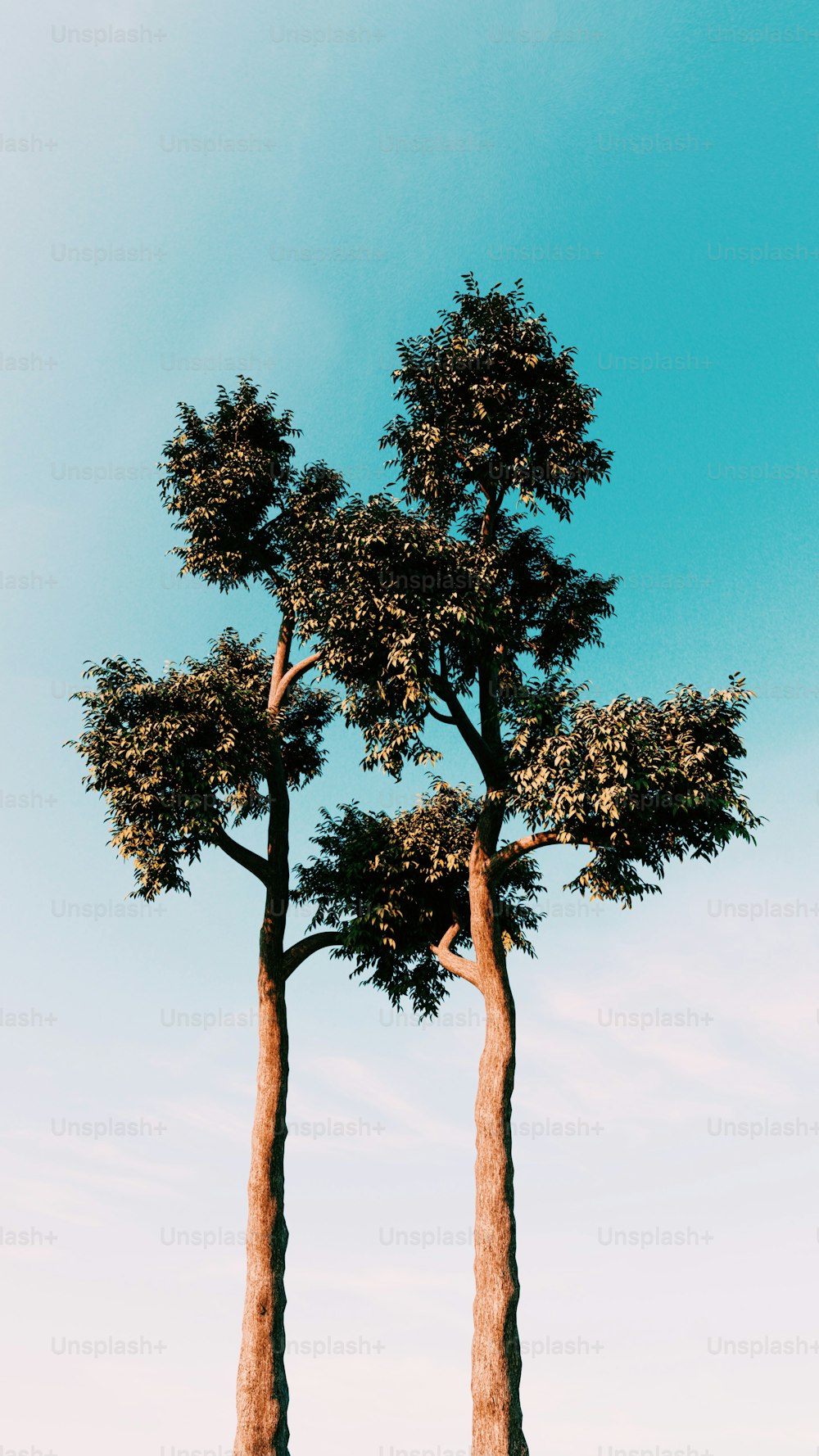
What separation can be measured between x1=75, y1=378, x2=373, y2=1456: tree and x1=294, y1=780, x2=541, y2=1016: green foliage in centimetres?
87

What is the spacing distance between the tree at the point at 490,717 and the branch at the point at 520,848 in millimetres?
36

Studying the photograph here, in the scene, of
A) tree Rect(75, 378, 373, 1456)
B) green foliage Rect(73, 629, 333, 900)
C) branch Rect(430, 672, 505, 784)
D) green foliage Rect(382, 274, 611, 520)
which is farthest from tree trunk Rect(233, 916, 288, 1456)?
green foliage Rect(382, 274, 611, 520)

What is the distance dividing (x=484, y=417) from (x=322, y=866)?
34.0 feet

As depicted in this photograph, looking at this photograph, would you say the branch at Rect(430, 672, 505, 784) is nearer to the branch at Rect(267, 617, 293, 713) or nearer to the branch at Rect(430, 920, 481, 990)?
the branch at Rect(430, 920, 481, 990)

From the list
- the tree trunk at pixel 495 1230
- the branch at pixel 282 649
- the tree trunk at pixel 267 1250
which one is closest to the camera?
the tree trunk at pixel 495 1230

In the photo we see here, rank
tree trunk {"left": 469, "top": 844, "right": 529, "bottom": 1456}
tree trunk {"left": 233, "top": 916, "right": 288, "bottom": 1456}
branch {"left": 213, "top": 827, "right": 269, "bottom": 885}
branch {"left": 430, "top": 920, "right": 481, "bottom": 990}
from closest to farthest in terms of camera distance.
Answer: tree trunk {"left": 469, "top": 844, "right": 529, "bottom": 1456} → tree trunk {"left": 233, "top": 916, "right": 288, "bottom": 1456} → branch {"left": 430, "top": 920, "right": 481, "bottom": 990} → branch {"left": 213, "top": 827, "right": 269, "bottom": 885}

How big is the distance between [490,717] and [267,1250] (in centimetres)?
1102

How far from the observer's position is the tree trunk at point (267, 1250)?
1938cm

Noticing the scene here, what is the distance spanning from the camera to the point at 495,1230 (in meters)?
18.2

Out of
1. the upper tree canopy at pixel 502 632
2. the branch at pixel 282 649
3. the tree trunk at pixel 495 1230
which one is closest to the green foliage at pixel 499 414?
the upper tree canopy at pixel 502 632

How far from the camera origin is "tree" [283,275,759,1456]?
754 inches

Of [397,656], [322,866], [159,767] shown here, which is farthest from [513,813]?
[159,767]

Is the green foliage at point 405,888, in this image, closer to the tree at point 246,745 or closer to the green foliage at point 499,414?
the tree at point 246,745

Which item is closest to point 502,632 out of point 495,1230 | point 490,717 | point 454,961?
point 490,717
